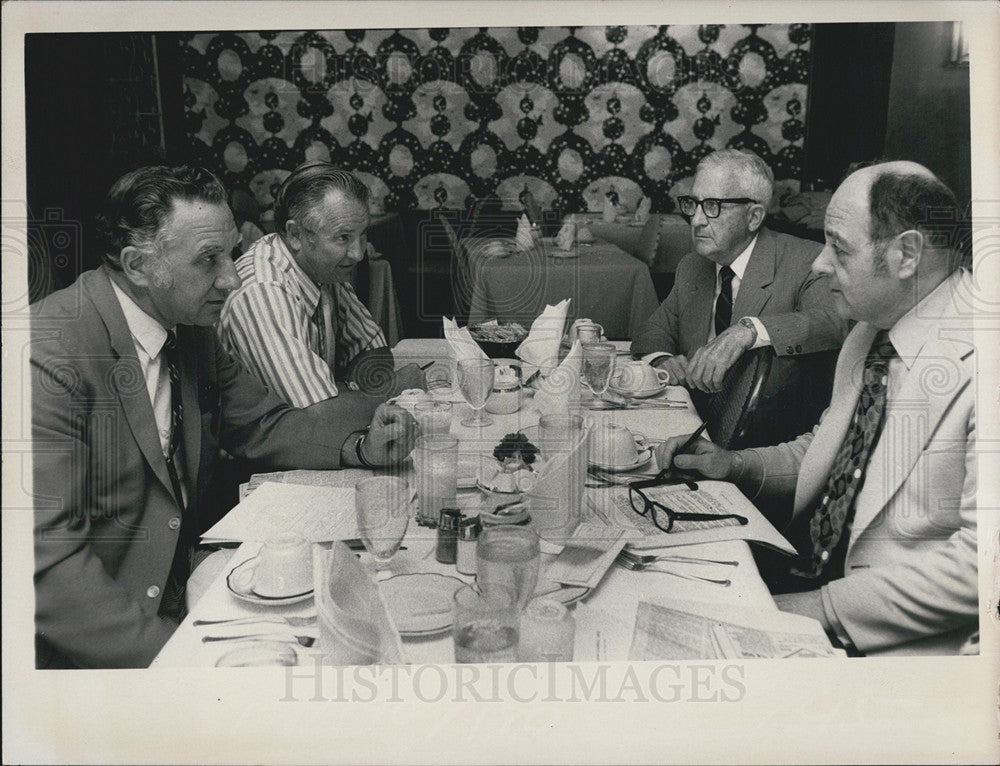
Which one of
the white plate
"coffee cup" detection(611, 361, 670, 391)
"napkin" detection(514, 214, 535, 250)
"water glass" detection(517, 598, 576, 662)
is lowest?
"water glass" detection(517, 598, 576, 662)

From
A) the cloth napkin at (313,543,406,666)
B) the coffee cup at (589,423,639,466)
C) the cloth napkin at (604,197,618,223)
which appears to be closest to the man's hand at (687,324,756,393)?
the coffee cup at (589,423,639,466)

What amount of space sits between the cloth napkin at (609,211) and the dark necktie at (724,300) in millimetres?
255

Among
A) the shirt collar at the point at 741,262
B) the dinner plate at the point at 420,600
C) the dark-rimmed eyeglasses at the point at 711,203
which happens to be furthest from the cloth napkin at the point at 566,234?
the dinner plate at the point at 420,600

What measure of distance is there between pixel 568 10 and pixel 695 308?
66 centimetres

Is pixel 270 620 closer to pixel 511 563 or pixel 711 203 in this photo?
pixel 511 563

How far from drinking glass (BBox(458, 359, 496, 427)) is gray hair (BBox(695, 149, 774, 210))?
0.62 metres

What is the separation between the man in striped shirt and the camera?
1.71 meters

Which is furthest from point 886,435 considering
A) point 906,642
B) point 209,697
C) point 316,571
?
point 209,697

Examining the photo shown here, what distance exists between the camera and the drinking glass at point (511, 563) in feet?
4.29

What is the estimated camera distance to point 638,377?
174cm

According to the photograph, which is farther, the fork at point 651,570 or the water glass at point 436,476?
the water glass at point 436,476

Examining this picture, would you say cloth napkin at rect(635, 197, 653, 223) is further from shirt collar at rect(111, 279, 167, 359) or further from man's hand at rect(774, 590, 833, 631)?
shirt collar at rect(111, 279, 167, 359)

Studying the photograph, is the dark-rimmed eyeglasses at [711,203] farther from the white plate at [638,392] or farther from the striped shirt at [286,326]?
the striped shirt at [286,326]

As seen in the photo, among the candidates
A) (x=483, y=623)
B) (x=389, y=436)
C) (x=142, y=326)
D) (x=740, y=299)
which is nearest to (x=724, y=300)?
(x=740, y=299)
